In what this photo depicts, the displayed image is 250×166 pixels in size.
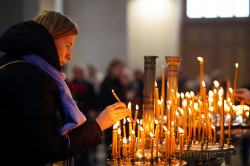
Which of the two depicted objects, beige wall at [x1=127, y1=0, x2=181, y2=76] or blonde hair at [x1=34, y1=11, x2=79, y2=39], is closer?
blonde hair at [x1=34, y1=11, x2=79, y2=39]

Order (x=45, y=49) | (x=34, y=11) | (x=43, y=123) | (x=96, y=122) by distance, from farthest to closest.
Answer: (x=34, y=11), (x=96, y=122), (x=45, y=49), (x=43, y=123)

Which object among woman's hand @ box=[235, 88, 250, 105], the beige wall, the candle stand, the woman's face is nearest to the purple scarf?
the woman's face

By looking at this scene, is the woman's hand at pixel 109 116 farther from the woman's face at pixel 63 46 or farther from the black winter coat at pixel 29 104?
the woman's face at pixel 63 46

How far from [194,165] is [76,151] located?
69cm

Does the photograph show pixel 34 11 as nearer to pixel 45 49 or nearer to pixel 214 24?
pixel 45 49

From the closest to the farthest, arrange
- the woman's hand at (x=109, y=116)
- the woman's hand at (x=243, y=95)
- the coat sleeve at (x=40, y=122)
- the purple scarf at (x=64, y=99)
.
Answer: the coat sleeve at (x=40, y=122) < the purple scarf at (x=64, y=99) < the woman's hand at (x=109, y=116) < the woman's hand at (x=243, y=95)

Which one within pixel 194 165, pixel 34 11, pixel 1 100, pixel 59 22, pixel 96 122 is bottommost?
pixel 194 165

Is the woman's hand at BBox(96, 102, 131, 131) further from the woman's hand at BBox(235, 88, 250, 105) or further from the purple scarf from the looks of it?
the woman's hand at BBox(235, 88, 250, 105)

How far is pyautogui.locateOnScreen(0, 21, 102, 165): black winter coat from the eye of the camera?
6.63 ft

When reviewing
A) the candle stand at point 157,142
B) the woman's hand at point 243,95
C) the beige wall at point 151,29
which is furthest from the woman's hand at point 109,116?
the beige wall at point 151,29

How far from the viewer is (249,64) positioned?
11227 mm

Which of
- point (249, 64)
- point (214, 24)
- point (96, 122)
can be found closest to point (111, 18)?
point (214, 24)

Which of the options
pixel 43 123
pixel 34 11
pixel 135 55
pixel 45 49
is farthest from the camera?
pixel 135 55

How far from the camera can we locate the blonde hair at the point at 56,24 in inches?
87.4
